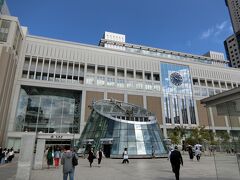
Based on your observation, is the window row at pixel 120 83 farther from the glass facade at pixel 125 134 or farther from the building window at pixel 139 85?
the glass facade at pixel 125 134

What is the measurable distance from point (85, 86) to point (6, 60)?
76.0 feet

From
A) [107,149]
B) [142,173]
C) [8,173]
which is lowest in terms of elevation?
[8,173]

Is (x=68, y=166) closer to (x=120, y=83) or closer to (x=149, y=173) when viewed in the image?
(x=149, y=173)

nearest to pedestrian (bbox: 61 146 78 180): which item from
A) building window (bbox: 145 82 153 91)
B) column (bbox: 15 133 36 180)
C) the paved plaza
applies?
the paved plaza

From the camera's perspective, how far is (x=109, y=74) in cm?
7000

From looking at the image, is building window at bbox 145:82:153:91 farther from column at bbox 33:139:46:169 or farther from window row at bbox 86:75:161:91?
column at bbox 33:139:46:169

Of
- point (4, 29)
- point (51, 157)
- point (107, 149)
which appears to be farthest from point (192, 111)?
point (51, 157)

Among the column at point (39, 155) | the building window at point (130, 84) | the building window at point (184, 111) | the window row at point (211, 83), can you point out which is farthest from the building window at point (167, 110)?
the column at point (39, 155)

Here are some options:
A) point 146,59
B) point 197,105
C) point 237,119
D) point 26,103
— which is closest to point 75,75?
point 26,103

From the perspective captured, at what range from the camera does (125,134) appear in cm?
2986

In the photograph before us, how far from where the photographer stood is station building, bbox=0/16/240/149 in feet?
187

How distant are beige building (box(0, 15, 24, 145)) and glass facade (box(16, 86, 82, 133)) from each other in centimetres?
516

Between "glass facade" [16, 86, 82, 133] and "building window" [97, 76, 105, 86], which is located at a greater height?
"building window" [97, 76, 105, 86]

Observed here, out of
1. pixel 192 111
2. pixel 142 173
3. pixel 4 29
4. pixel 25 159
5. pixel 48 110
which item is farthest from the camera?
pixel 192 111
